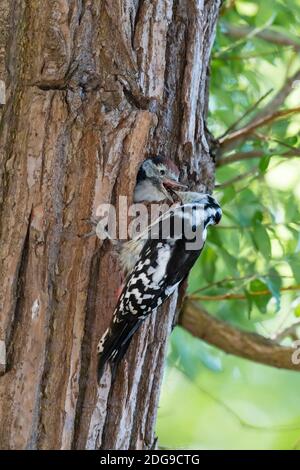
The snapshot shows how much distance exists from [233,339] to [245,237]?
0.43 metres

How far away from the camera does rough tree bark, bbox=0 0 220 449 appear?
275 centimetres

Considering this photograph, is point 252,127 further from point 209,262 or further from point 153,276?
point 153,276

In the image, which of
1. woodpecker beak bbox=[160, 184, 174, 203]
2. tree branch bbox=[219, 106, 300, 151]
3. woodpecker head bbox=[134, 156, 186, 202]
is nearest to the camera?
woodpecker head bbox=[134, 156, 186, 202]

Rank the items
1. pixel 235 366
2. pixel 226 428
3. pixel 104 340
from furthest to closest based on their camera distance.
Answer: pixel 226 428
pixel 235 366
pixel 104 340

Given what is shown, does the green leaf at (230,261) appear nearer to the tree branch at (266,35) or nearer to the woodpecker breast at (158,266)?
the woodpecker breast at (158,266)

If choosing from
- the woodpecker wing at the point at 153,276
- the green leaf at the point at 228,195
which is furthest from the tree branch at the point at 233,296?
the woodpecker wing at the point at 153,276

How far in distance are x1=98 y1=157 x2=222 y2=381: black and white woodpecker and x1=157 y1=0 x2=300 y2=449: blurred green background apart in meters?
0.35

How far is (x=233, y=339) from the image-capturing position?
3.79 m

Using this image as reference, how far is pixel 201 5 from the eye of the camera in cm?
319

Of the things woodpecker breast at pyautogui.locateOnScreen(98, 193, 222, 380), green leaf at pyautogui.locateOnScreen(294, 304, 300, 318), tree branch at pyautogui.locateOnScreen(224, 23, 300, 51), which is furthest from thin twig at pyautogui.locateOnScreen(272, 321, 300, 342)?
tree branch at pyautogui.locateOnScreen(224, 23, 300, 51)

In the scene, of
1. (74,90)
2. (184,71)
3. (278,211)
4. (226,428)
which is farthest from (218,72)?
(226,428)

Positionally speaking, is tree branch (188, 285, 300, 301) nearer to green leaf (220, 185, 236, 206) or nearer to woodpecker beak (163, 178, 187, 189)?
green leaf (220, 185, 236, 206)
